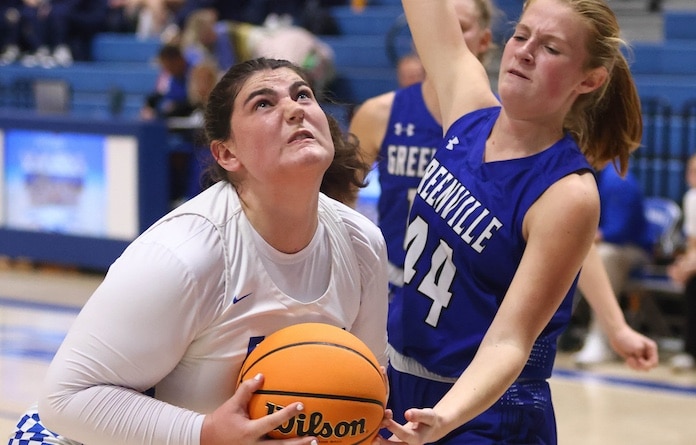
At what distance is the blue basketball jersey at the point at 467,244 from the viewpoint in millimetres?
2705

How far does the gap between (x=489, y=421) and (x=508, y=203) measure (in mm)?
528

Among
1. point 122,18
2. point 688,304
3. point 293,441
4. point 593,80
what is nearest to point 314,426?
point 293,441

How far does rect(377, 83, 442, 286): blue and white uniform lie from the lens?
13.0ft

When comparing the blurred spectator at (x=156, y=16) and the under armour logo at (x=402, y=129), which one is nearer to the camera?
the under armour logo at (x=402, y=129)

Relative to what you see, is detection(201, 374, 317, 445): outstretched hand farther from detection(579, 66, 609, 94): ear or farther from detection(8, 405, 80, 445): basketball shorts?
detection(579, 66, 609, 94): ear

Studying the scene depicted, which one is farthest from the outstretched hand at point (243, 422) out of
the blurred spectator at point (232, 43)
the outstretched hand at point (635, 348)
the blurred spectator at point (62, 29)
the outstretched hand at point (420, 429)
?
the blurred spectator at point (62, 29)

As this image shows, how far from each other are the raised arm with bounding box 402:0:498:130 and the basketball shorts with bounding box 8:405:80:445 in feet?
4.20

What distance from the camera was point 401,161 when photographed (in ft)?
13.2

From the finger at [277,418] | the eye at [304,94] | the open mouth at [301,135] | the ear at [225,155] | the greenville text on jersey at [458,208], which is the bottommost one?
the finger at [277,418]

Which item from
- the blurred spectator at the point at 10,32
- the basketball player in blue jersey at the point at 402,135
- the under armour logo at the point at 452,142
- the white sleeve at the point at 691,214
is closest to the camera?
the under armour logo at the point at 452,142

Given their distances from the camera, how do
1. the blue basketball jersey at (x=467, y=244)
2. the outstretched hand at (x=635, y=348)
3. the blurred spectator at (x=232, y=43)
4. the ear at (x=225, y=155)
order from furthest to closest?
the blurred spectator at (x=232, y=43) → the outstretched hand at (x=635, y=348) → the blue basketball jersey at (x=467, y=244) → the ear at (x=225, y=155)

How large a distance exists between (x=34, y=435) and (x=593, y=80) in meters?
1.54

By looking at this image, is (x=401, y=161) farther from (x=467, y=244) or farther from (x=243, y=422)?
(x=243, y=422)

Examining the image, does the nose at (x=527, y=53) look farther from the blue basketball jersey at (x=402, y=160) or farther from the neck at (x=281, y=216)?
the blue basketball jersey at (x=402, y=160)
